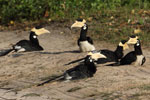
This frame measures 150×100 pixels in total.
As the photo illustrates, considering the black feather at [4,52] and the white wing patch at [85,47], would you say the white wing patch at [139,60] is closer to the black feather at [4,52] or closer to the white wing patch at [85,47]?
the white wing patch at [85,47]

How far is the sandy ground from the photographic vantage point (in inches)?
307

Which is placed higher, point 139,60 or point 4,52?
point 139,60

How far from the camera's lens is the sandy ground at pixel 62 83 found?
307 inches

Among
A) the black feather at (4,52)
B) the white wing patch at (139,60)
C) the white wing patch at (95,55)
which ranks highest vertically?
the white wing patch at (95,55)

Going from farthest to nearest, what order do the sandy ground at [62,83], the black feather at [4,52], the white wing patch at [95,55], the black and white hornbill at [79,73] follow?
the black feather at [4,52], the white wing patch at [95,55], the black and white hornbill at [79,73], the sandy ground at [62,83]

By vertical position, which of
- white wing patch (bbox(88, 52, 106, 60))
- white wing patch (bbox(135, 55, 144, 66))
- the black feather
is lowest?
the black feather

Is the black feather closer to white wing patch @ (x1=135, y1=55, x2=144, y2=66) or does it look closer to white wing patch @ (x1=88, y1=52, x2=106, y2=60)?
white wing patch @ (x1=88, y1=52, x2=106, y2=60)

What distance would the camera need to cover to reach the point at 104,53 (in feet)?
34.4

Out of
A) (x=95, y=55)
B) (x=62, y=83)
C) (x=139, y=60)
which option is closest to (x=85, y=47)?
(x=139, y=60)

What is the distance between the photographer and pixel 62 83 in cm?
874

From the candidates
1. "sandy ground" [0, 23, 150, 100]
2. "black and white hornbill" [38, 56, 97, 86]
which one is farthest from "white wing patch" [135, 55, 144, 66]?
"black and white hornbill" [38, 56, 97, 86]

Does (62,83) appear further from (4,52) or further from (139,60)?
(4,52)

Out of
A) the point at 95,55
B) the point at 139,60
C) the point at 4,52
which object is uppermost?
the point at 95,55

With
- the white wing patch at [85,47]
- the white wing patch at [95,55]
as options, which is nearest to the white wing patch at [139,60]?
the white wing patch at [95,55]
